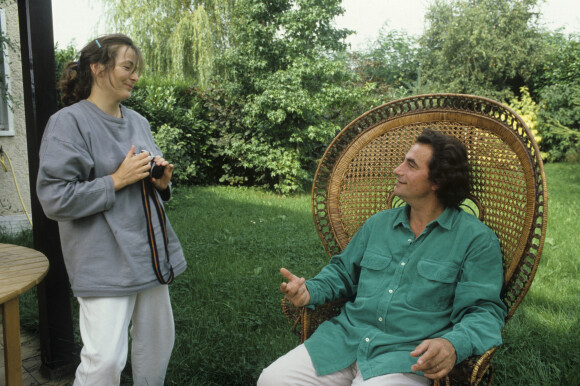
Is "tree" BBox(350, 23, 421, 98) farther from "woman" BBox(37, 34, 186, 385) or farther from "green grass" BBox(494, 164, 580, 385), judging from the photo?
"woman" BBox(37, 34, 186, 385)

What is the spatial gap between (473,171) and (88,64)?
1.73 m

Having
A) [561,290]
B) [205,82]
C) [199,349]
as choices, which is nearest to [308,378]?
[199,349]

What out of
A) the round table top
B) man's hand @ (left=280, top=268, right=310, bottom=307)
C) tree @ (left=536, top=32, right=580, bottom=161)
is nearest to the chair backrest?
man's hand @ (left=280, top=268, right=310, bottom=307)

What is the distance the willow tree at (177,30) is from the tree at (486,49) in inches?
384

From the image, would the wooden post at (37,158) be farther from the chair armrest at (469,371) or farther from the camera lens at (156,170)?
the chair armrest at (469,371)

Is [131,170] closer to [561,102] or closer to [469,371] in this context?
[469,371]

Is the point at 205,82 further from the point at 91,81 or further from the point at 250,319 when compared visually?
the point at 91,81

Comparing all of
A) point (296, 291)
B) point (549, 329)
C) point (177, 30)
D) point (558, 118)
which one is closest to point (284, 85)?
point (177, 30)

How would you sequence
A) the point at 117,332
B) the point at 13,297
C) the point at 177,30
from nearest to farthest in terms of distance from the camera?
1. the point at 13,297
2. the point at 117,332
3. the point at 177,30

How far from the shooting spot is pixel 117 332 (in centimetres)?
185

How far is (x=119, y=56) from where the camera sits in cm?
186

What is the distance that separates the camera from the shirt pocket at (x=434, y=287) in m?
1.73

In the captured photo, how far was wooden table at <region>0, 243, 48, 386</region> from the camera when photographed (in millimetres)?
1654

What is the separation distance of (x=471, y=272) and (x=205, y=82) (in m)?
11.1
